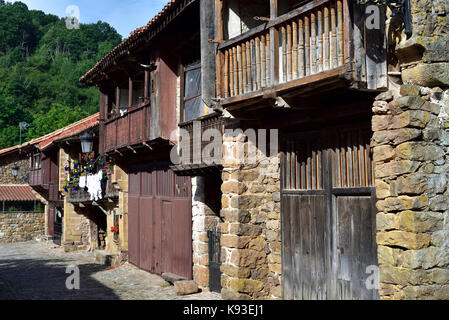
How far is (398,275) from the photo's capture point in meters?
4.93

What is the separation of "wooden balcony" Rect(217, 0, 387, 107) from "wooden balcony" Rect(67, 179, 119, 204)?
898cm

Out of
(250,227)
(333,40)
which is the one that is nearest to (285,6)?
(333,40)

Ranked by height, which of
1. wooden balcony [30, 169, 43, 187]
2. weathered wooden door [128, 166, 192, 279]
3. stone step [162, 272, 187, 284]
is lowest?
stone step [162, 272, 187, 284]

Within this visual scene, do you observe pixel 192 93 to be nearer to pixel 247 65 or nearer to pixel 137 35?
pixel 137 35

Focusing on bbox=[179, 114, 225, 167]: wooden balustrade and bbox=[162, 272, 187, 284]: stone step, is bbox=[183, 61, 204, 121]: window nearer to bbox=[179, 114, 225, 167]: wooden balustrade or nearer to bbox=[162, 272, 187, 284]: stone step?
bbox=[179, 114, 225, 167]: wooden balustrade

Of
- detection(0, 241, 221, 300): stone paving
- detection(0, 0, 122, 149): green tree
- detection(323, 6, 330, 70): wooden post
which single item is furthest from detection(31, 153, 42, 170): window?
detection(323, 6, 330, 70): wooden post

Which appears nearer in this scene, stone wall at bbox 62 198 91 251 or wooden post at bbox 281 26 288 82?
wooden post at bbox 281 26 288 82

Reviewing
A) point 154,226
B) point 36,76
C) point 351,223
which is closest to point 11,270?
point 154,226

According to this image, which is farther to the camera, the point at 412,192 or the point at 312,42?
the point at 312,42

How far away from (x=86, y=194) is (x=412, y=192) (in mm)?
15080

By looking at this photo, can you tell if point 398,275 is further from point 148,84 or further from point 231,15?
point 148,84

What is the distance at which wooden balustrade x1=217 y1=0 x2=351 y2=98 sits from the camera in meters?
5.37

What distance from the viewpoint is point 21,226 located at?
87.8 ft

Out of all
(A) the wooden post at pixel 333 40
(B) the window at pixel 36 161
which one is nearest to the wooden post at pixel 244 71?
(A) the wooden post at pixel 333 40
